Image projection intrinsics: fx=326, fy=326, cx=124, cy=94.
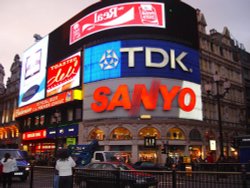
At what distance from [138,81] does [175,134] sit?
311 inches

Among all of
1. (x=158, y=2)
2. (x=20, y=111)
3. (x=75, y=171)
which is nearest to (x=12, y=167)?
(x=75, y=171)

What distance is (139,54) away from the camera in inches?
1578

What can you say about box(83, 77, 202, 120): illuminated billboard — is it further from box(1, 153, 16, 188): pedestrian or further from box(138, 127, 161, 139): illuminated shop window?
box(1, 153, 16, 188): pedestrian

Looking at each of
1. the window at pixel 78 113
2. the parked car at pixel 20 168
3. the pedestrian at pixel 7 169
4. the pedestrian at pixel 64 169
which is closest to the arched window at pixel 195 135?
the window at pixel 78 113

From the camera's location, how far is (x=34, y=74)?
184 ft

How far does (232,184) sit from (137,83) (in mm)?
31499

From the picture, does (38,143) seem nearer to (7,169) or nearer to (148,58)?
(148,58)

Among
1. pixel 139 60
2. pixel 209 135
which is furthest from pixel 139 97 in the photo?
pixel 209 135

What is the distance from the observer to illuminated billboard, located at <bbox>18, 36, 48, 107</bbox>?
2116 inches

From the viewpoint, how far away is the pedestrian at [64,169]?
9234 millimetres

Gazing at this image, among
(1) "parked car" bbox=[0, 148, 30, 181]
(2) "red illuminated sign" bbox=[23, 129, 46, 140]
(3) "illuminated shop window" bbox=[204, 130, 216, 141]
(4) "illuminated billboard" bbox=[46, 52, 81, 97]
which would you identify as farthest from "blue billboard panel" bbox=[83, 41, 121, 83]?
(1) "parked car" bbox=[0, 148, 30, 181]

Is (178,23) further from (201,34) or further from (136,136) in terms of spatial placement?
(136,136)

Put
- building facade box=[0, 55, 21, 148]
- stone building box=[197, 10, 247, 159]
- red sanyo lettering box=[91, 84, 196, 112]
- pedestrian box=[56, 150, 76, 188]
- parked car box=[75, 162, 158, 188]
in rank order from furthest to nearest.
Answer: building facade box=[0, 55, 21, 148], stone building box=[197, 10, 247, 159], red sanyo lettering box=[91, 84, 196, 112], parked car box=[75, 162, 158, 188], pedestrian box=[56, 150, 76, 188]

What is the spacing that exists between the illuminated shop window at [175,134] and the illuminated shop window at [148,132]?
1.44 meters
